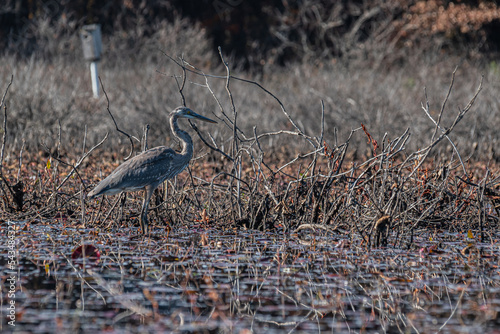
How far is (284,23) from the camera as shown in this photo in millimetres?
27141

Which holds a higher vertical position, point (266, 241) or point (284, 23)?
point (284, 23)

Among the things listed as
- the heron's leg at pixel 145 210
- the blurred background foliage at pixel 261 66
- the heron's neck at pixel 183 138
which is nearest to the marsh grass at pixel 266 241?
the heron's leg at pixel 145 210

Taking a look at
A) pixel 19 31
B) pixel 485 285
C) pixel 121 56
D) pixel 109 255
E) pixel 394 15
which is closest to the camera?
pixel 485 285

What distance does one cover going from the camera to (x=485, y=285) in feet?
19.8

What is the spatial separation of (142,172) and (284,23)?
19737 mm

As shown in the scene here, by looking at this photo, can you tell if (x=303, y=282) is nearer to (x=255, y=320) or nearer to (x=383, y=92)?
(x=255, y=320)

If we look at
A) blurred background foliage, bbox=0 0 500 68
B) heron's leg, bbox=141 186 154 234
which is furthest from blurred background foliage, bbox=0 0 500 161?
heron's leg, bbox=141 186 154 234

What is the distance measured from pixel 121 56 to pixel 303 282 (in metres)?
17.4

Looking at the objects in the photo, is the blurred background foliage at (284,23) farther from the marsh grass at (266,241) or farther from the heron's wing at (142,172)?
the heron's wing at (142,172)

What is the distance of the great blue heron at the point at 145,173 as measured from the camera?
789cm

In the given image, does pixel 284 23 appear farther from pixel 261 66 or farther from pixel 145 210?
pixel 145 210

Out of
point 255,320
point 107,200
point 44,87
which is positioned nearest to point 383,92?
point 44,87

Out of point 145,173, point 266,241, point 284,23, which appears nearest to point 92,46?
point 145,173

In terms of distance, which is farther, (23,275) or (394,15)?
(394,15)
